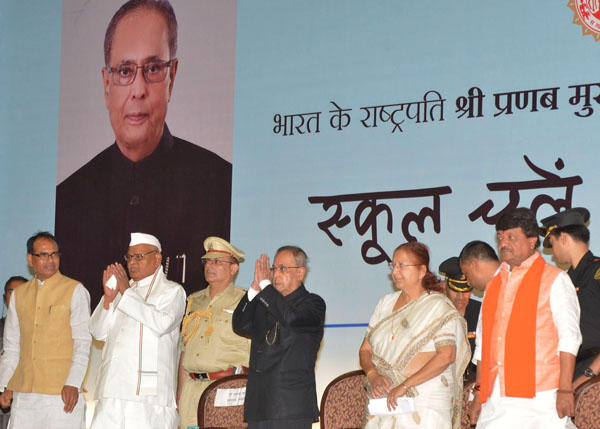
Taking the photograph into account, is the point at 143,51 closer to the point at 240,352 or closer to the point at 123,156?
the point at 123,156

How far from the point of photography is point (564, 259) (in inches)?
172

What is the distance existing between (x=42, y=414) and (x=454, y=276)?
8.67 ft

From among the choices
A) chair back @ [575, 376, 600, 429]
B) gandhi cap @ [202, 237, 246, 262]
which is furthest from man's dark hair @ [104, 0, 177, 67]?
chair back @ [575, 376, 600, 429]

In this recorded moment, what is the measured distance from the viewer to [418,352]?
399 cm

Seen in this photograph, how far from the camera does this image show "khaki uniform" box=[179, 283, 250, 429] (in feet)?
16.8

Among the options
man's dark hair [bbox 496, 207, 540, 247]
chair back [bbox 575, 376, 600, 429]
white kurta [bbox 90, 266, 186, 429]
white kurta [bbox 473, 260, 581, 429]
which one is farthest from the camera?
white kurta [bbox 90, 266, 186, 429]

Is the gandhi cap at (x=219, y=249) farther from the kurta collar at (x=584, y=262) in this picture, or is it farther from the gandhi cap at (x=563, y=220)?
the kurta collar at (x=584, y=262)

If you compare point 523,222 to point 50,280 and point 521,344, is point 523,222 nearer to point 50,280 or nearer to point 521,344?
point 521,344

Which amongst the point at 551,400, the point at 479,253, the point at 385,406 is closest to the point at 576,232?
the point at 479,253

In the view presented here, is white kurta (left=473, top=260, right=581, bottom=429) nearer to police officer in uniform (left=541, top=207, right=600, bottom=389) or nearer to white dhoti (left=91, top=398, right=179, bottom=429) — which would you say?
police officer in uniform (left=541, top=207, right=600, bottom=389)

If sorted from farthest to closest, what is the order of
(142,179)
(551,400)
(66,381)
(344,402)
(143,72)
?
(143,72)
(142,179)
(66,381)
(344,402)
(551,400)

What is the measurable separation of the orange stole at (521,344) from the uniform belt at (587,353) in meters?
0.52

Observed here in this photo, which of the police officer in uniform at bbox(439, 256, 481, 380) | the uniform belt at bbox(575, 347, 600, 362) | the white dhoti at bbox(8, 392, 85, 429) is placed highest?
the police officer in uniform at bbox(439, 256, 481, 380)

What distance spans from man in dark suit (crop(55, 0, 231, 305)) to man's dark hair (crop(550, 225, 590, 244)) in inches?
119
